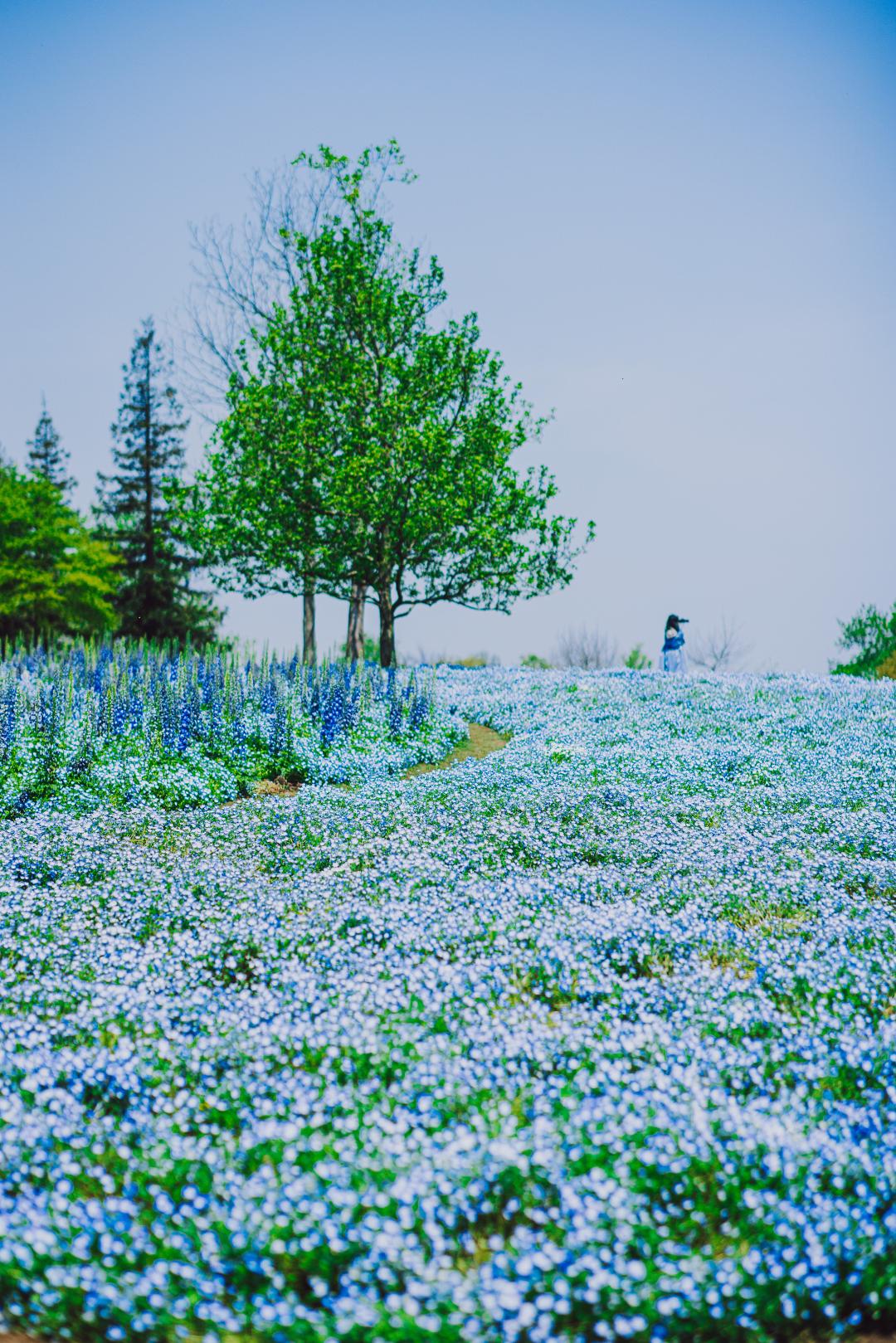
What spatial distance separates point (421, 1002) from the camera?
4684 mm

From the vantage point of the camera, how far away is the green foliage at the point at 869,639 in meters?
28.3

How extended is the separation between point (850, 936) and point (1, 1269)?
15.8 ft

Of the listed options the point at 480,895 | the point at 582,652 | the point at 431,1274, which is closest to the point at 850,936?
the point at 480,895

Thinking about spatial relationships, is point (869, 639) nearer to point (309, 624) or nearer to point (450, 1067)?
point (309, 624)

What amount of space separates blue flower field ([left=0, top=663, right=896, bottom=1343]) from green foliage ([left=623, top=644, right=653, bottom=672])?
72.2 ft

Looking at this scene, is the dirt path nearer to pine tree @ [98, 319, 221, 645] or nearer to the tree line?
the tree line

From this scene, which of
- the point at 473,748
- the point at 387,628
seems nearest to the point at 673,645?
the point at 387,628

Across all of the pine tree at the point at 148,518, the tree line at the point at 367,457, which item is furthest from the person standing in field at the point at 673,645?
the pine tree at the point at 148,518

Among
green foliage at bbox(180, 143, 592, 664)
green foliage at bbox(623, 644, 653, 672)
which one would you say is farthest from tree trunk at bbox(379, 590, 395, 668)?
green foliage at bbox(623, 644, 653, 672)

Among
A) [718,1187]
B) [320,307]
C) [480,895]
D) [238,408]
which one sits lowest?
→ [718,1187]

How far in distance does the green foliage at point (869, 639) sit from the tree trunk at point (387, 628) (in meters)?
14.2

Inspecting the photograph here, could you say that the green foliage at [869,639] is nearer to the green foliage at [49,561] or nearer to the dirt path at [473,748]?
the dirt path at [473,748]

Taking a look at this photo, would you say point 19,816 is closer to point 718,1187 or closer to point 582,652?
point 718,1187

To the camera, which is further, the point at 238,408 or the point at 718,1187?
the point at 238,408
